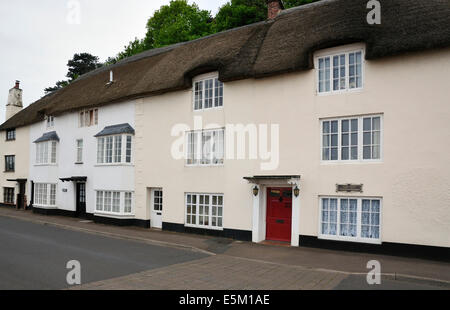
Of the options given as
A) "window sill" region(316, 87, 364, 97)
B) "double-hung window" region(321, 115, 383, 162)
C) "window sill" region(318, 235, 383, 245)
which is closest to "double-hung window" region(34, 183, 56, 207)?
"window sill" region(318, 235, 383, 245)

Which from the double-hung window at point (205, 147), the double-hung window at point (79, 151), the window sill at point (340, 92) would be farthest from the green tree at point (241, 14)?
the window sill at point (340, 92)

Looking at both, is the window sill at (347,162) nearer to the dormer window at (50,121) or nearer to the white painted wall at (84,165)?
the white painted wall at (84,165)

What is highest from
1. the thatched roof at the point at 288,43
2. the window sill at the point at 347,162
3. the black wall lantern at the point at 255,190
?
the thatched roof at the point at 288,43

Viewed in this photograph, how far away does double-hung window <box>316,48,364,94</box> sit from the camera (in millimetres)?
12016

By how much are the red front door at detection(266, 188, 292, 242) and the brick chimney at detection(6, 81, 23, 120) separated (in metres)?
30.4

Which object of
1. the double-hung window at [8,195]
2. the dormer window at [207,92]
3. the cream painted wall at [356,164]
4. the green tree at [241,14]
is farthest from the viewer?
the green tree at [241,14]

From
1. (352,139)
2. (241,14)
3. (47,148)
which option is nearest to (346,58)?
(352,139)

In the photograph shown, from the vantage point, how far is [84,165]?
837 inches

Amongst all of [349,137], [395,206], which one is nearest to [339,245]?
[395,206]

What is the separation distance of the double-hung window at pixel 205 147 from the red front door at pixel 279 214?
278 cm

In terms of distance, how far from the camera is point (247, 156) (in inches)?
553

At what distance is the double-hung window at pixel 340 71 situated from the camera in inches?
473

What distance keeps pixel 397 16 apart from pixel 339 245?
810 centimetres
